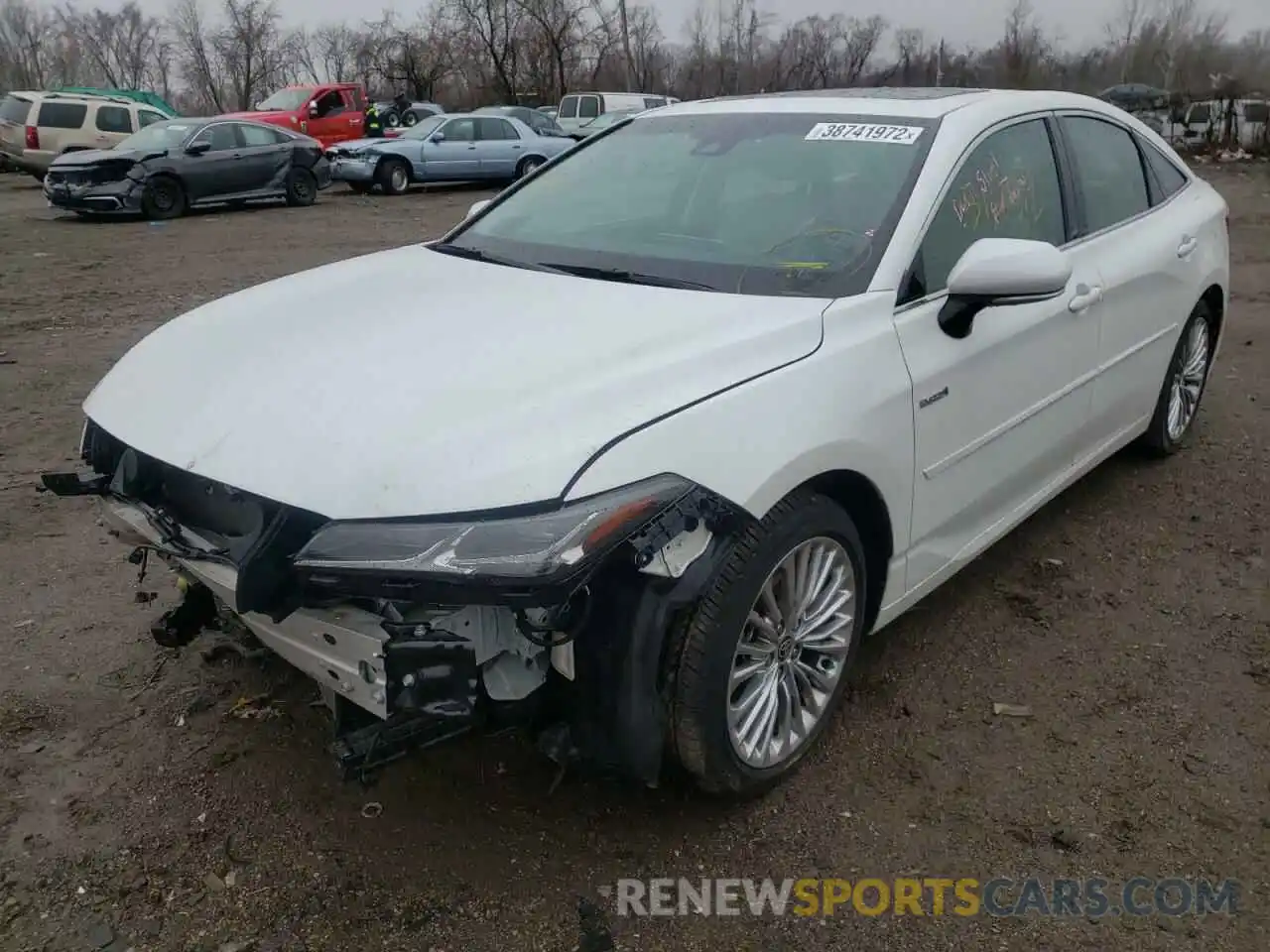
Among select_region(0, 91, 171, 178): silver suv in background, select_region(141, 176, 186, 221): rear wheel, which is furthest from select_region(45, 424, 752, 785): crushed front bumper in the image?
select_region(0, 91, 171, 178): silver suv in background

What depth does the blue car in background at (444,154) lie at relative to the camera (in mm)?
18406

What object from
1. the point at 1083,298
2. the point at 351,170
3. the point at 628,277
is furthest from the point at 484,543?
the point at 351,170

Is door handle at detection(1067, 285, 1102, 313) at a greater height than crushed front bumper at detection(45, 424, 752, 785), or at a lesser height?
greater

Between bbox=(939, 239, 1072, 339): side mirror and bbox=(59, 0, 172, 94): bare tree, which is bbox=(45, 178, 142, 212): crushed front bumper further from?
bbox=(59, 0, 172, 94): bare tree

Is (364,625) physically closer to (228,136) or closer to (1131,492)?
(1131,492)

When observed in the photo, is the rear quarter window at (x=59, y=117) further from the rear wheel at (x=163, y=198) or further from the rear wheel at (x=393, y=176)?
the rear wheel at (x=393, y=176)

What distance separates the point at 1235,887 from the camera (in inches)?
94.7

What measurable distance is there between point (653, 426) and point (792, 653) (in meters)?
0.80

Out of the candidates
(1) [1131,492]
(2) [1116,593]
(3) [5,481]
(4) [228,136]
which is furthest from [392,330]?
(4) [228,136]

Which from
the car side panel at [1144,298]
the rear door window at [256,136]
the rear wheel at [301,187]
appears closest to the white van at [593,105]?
the rear wheel at [301,187]

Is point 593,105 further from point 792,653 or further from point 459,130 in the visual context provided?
point 792,653

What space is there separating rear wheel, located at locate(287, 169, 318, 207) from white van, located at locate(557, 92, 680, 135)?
28.4 ft

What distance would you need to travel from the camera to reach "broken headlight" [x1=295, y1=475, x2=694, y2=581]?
1.94 m

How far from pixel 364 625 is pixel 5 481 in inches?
142
